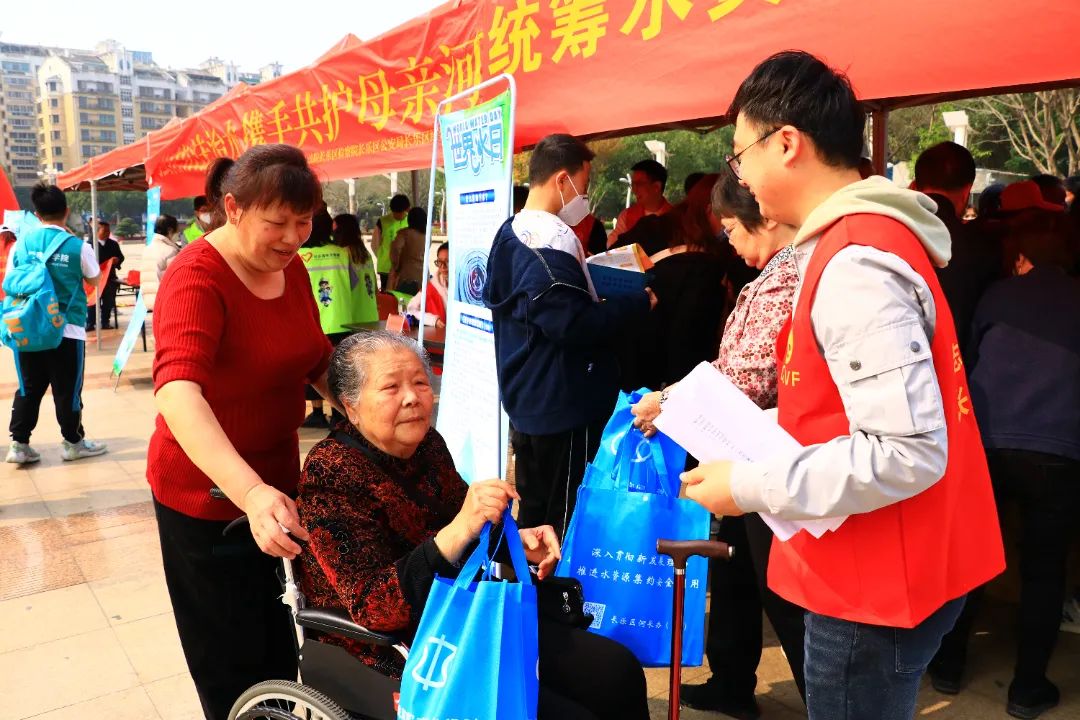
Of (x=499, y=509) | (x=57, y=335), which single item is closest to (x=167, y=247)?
(x=57, y=335)

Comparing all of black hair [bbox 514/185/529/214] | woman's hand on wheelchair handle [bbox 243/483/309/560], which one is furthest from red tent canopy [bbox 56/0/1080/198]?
woman's hand on wheelchair handle [bbox 243/483/309/560]

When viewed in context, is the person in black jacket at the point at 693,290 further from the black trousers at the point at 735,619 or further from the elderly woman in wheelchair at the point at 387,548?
the elderly woman in wheelchair at the point at 387,548

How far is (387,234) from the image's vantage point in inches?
410

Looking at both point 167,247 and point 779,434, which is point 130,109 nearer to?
point 167,247

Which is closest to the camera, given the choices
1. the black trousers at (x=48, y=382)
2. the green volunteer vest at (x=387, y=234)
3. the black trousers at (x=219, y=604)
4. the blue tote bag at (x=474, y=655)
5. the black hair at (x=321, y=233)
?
the blue tote bag at (x=474, y=655)

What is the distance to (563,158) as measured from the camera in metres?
3.09

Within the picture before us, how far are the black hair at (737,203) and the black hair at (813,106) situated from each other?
929 mm

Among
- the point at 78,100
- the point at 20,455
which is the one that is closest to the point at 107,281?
the point at 20,455

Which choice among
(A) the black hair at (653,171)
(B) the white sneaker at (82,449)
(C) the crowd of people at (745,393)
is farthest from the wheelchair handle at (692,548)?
(B) the white sneaker at (82,449)

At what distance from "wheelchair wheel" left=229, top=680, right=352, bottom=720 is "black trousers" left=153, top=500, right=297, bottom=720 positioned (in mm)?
183

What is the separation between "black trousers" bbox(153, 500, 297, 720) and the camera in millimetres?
2143

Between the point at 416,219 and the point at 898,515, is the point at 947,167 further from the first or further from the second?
the point at 416,219

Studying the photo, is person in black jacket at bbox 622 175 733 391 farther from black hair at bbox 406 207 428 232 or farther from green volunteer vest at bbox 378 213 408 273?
green volunteer vest at bbox 378 213 408 273

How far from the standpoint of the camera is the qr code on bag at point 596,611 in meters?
2.37
